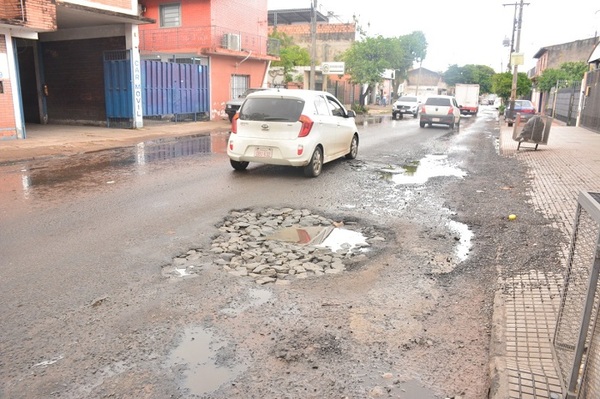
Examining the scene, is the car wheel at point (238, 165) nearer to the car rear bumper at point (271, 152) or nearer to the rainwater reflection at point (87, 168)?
the car rear bumper at point (271, 152)

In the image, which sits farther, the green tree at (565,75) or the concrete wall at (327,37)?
the concrete wall at (327,37)

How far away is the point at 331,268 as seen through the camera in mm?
5082

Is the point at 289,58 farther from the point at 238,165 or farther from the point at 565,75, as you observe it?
the point at 238,165

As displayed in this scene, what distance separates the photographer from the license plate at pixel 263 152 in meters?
9.58

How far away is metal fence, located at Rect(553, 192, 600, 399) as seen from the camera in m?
Answer: 2.45

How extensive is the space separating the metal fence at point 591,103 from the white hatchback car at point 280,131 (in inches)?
711

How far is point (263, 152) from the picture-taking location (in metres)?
9.62

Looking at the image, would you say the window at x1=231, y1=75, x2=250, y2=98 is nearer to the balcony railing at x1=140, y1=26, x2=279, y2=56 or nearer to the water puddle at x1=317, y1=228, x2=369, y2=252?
the balcony railing at x1=140, y1=26, x2=279, y2=56

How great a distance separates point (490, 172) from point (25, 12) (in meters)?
13.8

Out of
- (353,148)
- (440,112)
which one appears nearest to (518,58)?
(440,112)

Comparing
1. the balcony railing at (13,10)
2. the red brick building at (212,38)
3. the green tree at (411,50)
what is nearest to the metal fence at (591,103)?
the red brick building at (212,38)

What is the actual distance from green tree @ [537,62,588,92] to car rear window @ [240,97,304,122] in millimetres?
30987

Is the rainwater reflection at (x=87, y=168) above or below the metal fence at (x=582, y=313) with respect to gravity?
below

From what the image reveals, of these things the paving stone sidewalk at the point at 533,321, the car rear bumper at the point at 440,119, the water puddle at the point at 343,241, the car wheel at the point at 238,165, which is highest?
the car rear bumper at the point at 440,119
